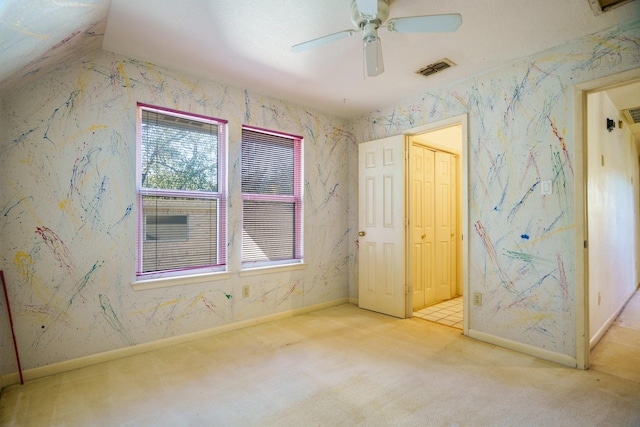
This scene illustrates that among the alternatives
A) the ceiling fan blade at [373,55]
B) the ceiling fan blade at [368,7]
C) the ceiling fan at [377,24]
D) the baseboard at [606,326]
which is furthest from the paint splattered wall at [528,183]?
the ceiling fan blade at [368,7]

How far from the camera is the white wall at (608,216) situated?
2844 millimetres

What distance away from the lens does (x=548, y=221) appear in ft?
8.71

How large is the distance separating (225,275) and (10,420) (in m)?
1.74

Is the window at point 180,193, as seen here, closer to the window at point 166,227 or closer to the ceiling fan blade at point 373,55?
the window at point 166,227

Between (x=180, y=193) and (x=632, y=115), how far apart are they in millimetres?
5559

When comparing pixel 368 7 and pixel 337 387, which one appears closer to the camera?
pixel 368 7

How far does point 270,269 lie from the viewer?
361 cm

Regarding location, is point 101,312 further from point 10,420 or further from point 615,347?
point 615,347

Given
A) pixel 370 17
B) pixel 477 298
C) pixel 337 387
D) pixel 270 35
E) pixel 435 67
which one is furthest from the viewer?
pixel 477 298

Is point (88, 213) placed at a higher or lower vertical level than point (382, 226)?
higher

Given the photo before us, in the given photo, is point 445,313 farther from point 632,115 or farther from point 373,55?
point 632,115

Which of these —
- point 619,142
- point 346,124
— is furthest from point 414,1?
point 619,142

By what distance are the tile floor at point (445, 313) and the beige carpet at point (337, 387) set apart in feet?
1.96

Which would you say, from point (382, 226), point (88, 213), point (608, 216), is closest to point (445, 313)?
point (382, 226)
